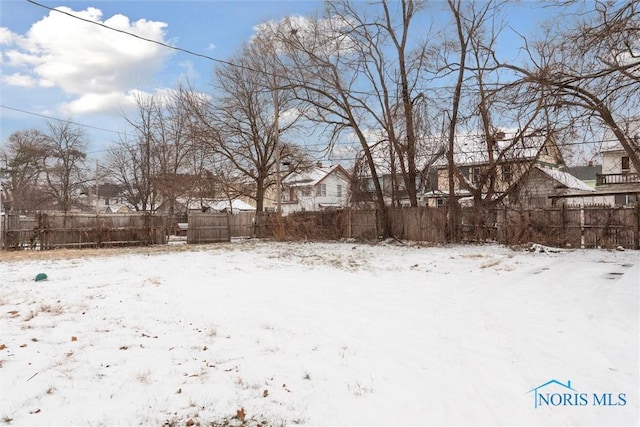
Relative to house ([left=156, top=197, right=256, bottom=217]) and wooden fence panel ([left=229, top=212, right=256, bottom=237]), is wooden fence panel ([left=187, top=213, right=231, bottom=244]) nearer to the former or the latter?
wooden fence panel ([left=229, top=212, right=256, bottom=237])

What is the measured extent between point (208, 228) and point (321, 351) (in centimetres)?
1749

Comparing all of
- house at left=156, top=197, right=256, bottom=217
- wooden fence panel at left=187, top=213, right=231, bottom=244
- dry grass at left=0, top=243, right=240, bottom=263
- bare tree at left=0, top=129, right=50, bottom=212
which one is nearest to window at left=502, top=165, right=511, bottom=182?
dry grass at left=0, top=243, right=240, bottom=263

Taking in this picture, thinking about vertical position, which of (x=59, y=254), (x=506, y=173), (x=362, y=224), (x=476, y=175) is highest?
(x=476, y=175)

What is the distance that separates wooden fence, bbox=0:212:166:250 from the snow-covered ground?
32.1ft

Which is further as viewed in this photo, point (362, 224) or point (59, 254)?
point (362, 224)

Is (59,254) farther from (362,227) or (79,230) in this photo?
(362,227)

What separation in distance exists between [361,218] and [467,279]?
11.7m

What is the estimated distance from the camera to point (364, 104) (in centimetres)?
1947

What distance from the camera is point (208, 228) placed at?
20.7 meters

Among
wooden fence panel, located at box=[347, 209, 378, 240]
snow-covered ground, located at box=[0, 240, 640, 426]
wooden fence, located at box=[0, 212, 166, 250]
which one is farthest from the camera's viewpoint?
wooden fence panel, located at box=[347, 209, 378, 240]

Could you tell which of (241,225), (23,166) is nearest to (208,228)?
(241,225)

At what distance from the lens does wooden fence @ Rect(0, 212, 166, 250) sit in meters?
15.9

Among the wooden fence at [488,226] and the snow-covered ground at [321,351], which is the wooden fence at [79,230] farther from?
the snow-covered ground at [321,351]

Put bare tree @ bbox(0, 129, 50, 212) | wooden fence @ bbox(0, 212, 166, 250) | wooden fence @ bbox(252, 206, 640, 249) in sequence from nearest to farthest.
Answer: wooden fence @ bbox(252, 206, 640, 249)
wooden fence @ bbox(0, 212, 166, 250)
bare tree @ bbox(0, 129, 50, 212)
